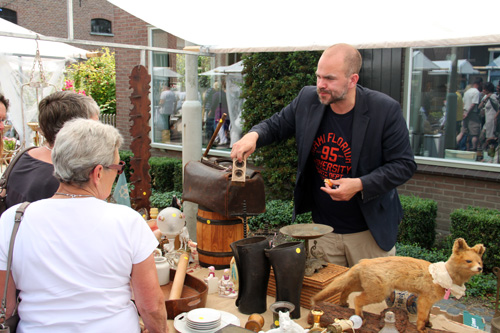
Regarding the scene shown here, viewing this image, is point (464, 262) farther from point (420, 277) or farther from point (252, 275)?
point (252, 275)

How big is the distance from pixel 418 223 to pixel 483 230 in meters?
0.87

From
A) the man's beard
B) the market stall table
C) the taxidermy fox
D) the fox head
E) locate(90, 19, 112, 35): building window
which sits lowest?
the market stall table

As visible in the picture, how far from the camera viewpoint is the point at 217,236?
9.43 feet

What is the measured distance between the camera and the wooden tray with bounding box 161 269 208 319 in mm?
2230

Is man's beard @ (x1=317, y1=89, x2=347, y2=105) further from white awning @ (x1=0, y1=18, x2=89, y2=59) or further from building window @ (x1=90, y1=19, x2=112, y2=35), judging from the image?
building window @ (x1=90, y1=19, x2=112, y2=35)

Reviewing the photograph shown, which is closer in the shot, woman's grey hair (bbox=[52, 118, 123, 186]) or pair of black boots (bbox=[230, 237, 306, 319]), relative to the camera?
woman's grey hair (bbox=[52, 118, 123, 186])

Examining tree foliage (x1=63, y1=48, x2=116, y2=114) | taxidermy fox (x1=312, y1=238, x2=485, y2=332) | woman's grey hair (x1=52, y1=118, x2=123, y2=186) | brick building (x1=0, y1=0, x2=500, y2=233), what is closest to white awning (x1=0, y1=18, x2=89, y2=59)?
brick building (x1=0, y1=0, x2=500, y2=233)

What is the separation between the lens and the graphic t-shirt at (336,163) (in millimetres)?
2619

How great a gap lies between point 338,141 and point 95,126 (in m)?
1.41

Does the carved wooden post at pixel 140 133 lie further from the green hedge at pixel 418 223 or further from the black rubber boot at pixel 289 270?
the green hedge at pixel 418 223

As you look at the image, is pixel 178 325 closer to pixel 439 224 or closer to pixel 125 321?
pixel 125 321

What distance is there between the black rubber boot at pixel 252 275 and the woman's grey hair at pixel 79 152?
2.72ft

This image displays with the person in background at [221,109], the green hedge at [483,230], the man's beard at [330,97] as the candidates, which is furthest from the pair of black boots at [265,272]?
the person in background at [221,109]

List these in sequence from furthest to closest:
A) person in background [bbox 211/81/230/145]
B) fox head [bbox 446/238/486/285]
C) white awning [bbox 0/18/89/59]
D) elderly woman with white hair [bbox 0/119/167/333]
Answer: person in background [bbox 211/81/230/145] → white awning [bbox 0/18/89/59] → fox head [bbox 446/238/486/285] → elderly woman with white hair [bbox 0/119/167/333]
